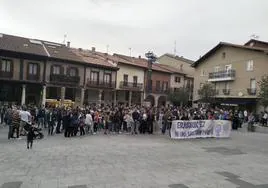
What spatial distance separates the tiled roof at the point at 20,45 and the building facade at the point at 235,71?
2429 cm

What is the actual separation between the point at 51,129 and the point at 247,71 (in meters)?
31.9

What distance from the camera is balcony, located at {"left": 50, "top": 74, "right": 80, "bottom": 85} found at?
43125 mm

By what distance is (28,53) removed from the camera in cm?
4022

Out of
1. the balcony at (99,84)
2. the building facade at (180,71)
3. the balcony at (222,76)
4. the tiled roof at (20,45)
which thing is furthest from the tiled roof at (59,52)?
the building facade at (180,71)

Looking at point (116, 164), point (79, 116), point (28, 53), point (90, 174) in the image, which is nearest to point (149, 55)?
point (79, 116)

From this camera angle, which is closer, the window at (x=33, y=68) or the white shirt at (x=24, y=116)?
the white shirt at (x=24, y=116)

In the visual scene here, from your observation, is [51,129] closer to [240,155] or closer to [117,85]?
[240,155]

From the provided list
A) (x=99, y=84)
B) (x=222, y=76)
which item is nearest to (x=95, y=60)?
(x=99, y=84)

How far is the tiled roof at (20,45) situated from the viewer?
130 feet

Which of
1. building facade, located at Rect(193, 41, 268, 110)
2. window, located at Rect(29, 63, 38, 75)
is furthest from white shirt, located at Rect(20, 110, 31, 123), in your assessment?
building facade, located at Rect(193, 41, 268, 110)

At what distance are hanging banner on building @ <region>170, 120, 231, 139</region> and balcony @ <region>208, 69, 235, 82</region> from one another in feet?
87.5

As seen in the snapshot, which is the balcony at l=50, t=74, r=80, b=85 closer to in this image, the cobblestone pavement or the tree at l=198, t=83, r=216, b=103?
the tree at l=198, t=83, r=216, b=103

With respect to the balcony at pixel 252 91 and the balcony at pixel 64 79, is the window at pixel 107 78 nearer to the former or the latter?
the balcony at pixel 64 79

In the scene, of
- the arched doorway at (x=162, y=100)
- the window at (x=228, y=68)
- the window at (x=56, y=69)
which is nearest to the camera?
the window at (x=56, y=69)
